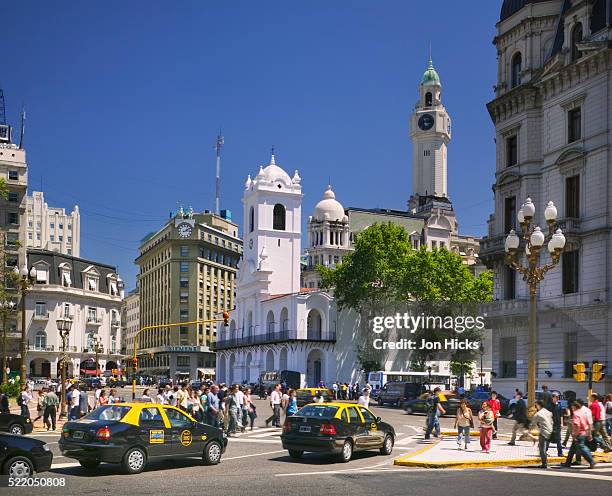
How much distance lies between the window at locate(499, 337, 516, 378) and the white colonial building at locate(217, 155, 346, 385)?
1416 inches

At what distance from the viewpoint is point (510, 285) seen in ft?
173

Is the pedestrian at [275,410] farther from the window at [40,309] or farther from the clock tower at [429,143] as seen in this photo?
the clock tower at [429,143]

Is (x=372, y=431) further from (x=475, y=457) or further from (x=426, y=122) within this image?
(x=426, y=122)

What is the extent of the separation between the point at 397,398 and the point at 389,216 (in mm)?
96625

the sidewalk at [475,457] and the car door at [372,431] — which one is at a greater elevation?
the car door at [372,431]

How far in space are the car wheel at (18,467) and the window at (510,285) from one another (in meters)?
39.9

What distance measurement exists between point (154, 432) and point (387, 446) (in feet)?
24.9

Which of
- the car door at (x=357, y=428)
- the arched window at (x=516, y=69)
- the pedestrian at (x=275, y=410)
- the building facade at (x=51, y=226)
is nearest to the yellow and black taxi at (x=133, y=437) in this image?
the car door at (x=357, y=428)

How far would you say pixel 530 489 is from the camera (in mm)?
17656

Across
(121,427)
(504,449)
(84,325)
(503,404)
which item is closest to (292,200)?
(84,325)

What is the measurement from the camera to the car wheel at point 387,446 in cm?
2478

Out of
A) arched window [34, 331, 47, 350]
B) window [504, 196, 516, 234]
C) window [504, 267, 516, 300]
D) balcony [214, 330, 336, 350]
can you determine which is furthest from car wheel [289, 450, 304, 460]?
arched window [34, 331, 47, 350]

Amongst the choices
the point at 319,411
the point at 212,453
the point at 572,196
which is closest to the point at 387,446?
the point at 319,411

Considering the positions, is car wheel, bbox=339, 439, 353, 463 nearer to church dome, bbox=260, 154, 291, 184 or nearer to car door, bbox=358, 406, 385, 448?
car door, bbox=358, 406, 385, 448
